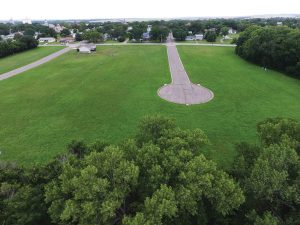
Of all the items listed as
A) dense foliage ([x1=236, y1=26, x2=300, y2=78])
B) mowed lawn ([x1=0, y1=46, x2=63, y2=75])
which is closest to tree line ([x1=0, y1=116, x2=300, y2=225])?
dense foliage ([x1=236, y1=26, x2=300, y2=78])

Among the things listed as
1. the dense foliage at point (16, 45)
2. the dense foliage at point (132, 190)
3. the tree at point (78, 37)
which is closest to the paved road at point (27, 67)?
the dense foliage at point (16, 45)

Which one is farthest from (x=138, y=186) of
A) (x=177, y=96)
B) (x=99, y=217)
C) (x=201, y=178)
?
(x=177, y=96)

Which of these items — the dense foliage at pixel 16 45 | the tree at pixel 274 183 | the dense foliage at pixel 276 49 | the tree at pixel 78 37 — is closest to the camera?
the tree at pixel 274 183

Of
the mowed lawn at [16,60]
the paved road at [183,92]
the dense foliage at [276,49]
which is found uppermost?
the dense foliage at [276,49]

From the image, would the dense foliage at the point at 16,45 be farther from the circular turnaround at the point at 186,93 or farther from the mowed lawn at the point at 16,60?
the circular turnaround at the point at 186,93

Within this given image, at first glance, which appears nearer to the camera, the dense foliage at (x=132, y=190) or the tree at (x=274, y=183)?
the dense foliage at (x=132, y=190)

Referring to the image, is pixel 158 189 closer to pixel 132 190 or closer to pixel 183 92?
pixel 132 190

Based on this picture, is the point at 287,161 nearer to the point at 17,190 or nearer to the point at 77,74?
the point at 17,190
